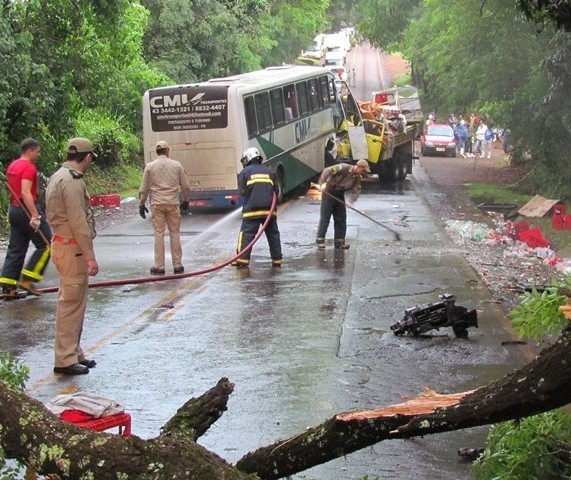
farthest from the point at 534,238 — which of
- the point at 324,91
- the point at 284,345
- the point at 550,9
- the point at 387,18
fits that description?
the point at 387,18

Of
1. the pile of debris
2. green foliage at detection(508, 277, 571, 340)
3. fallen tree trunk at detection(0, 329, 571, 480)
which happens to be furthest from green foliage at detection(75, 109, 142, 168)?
fallen tree trunk at detection(0, 329, 571, 480)

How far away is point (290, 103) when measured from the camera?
25328 millimetres

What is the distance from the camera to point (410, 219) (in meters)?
21.1

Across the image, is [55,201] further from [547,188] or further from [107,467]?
[547,188]

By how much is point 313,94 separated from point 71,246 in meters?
19.5

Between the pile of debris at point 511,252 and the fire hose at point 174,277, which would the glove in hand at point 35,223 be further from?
the pile of debris at point 511,252

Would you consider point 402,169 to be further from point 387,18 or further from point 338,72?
point 387,18

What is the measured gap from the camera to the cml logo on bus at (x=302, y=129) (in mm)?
25478

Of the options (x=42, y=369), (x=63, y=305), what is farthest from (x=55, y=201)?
(x=42, y=369)

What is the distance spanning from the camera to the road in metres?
7.00

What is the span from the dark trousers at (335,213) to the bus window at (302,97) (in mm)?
10313

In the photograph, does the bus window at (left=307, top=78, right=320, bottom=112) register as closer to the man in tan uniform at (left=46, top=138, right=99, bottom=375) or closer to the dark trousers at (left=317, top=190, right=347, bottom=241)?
the dark trousers at (left=317, top=190, right=347, bottom=241)

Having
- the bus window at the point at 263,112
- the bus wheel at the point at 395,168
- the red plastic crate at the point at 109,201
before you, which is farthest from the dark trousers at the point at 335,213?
the bus wheel at the point at 395,168

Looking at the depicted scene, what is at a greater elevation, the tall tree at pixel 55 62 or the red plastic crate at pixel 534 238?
the tall tree at pixel 55 62
